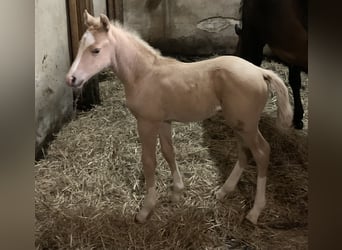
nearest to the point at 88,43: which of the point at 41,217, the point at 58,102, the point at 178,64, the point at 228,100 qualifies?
the point at 178,64

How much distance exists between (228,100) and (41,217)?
2.31ft

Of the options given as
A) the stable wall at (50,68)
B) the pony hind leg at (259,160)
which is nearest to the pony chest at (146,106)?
the pony hind leg at (259,160)

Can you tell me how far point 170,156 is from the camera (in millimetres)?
1637

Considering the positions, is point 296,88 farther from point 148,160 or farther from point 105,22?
point 105,22

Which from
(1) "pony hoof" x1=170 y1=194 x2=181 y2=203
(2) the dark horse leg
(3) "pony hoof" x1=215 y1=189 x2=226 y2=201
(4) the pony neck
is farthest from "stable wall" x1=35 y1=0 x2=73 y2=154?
(2) the dark horse leg

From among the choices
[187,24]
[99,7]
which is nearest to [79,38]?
[99,7]

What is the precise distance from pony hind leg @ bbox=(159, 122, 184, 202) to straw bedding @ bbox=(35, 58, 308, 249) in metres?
0.03

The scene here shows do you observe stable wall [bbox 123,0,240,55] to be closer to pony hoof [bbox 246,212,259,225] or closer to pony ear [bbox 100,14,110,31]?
pony ear [bbox 100,14,110,31]

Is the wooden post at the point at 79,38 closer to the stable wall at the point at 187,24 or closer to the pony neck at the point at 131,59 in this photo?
the stable wall at the point at 187,24

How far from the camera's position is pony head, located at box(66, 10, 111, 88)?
4.33 ft

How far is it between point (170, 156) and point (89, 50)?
0.50 metres
